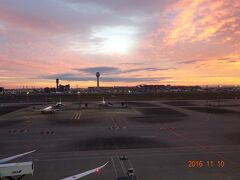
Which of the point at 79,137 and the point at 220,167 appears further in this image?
the point at 79,137

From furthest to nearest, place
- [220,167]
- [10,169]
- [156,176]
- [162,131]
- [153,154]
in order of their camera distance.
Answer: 1. [162,131]
2. [153,154]
3. [220,167]
4. [156,176]
5. [10,169]

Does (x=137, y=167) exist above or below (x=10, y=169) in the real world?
below

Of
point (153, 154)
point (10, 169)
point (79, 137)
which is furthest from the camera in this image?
point (79, 137)

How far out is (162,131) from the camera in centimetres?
4631

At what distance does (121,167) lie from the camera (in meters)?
26.3

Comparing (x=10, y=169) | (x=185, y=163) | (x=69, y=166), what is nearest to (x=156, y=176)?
(x=185, y=163)

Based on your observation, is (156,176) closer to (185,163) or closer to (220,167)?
(185,163)

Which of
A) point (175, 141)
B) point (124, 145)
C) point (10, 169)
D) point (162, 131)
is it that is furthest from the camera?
point (162, 131)

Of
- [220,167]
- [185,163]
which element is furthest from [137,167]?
[220,167]

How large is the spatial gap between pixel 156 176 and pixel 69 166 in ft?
27.0

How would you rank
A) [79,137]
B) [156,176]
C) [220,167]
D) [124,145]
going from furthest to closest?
1. [79,137]
2. [124,145]
3. [220,167]
4. [156,176]

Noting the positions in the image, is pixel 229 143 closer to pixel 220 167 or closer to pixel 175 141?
pixel 175 141

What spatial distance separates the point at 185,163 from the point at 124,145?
10.0 m

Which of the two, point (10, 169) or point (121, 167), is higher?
point (10, 169)
